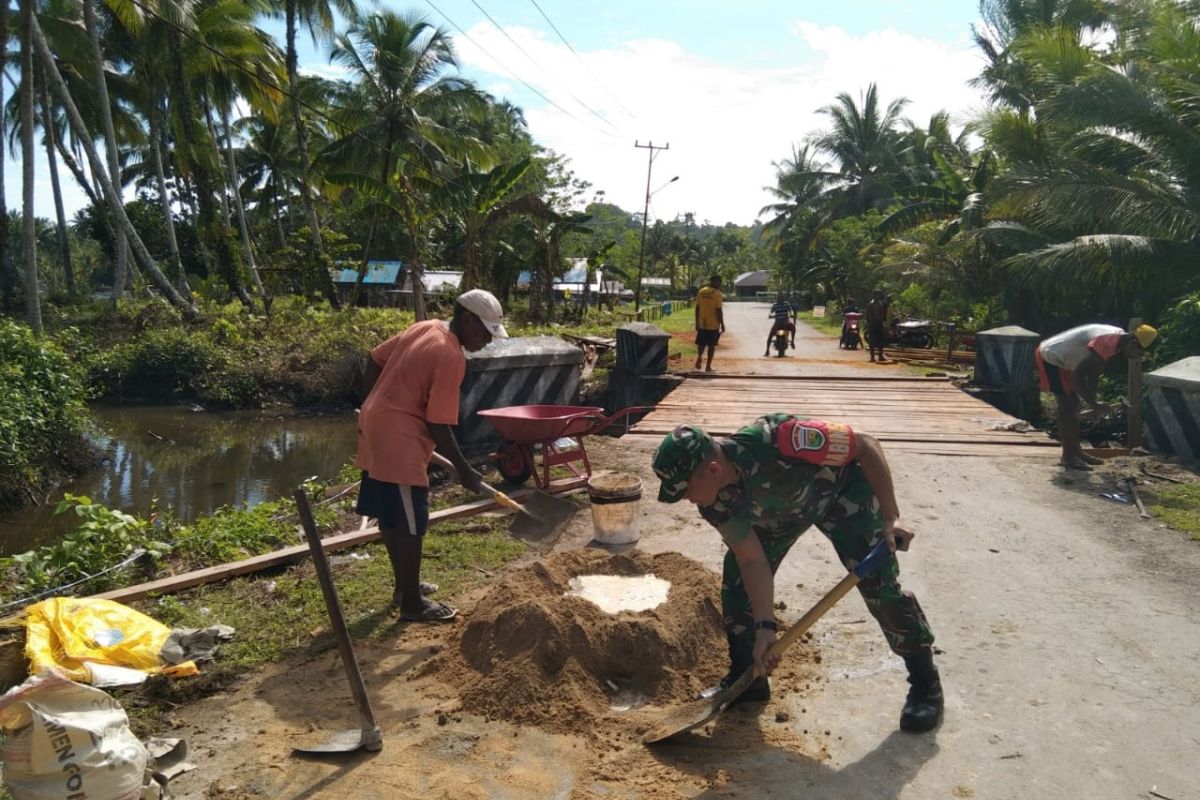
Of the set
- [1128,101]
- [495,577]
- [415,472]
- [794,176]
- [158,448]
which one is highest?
[794,176]

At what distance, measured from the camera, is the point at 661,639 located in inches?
146

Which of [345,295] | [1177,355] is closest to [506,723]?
[1177,355]

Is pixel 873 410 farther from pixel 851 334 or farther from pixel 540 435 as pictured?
pixel 851 334

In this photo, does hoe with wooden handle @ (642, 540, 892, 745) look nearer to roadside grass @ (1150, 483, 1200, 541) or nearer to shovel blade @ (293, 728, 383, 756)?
shovel blade @ (293, 728, 383, 756)

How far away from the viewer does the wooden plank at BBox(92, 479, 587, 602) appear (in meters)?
4.58

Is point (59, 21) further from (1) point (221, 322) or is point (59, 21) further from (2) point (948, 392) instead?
(2) point (948, 392)

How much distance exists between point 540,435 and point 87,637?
3.46 meters

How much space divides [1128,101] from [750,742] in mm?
13178

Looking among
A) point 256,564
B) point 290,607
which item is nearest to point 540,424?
point 256,564

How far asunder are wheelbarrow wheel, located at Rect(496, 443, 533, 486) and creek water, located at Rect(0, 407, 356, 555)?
4.54 metres

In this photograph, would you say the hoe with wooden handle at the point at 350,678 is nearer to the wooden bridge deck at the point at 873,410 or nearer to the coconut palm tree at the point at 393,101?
the wooden bridge deck at the point at 873,410

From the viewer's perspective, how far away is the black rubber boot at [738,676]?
338 centimetres

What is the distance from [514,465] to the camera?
689 cm

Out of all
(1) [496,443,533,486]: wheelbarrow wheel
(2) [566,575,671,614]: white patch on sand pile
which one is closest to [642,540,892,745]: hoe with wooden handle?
(2) [566,575,671,614]: white patch on sand pile
